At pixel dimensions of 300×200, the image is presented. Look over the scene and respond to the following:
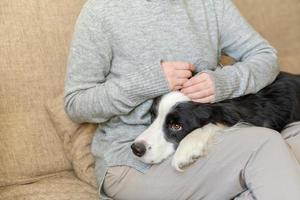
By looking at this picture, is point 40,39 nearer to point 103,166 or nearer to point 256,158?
point 103,166

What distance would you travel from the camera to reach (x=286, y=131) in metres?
1.39

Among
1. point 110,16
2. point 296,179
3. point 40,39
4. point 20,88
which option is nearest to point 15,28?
point 40,39

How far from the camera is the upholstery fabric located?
151cm

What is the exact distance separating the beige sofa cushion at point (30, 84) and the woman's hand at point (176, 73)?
0.51m

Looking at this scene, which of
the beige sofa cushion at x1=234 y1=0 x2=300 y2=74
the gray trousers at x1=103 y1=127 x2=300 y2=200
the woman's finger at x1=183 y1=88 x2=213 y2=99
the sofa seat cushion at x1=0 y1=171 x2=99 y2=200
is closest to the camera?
the gray trousers at x1=103 y1=127 x2=300 y2=200

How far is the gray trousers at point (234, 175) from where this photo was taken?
1.04 meters

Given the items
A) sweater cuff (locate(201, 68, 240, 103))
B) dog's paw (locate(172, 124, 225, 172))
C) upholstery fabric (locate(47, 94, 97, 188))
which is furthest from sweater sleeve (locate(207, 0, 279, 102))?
upholstery fabric (locate(47, 94, 97, 188))

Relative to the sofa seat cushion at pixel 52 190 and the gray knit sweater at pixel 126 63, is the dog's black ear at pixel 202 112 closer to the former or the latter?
the gray knit sweater at pixel 126 63

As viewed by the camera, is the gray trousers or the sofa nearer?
the gray trousers

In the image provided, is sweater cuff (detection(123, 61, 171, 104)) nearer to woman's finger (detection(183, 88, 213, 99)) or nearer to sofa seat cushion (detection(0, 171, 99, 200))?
woman's finger (detection(183, 88, 213, 99))

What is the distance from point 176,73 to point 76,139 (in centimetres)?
47

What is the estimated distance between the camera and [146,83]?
121 centimetres

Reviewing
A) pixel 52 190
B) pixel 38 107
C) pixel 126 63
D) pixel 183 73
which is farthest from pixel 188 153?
pixel 38 107

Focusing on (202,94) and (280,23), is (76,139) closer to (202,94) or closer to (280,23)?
(202,94)
